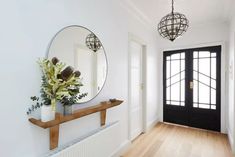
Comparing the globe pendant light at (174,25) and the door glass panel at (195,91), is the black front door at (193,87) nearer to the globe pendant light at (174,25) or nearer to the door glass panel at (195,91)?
the door glass panel at (195,91)

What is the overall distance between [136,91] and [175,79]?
1549 mm

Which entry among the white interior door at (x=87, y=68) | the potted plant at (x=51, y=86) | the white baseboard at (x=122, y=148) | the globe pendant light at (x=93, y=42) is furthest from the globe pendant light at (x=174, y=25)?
the white baseboard at (x=122, y=148)

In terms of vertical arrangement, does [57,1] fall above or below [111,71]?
above

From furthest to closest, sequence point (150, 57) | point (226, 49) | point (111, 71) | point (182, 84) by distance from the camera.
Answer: point (182, 84)
point (150, 57)
point (226, 49)
point (111, 71)

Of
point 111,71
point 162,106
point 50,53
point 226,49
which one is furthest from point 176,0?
point 162,106

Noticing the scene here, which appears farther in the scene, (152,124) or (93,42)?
(152,124)

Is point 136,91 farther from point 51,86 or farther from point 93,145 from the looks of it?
point 51,86

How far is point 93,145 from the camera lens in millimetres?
1761

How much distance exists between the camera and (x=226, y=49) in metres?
3.53

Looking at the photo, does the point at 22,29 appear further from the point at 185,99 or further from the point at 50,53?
the point at 185,99

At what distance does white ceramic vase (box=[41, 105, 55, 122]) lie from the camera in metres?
1.27

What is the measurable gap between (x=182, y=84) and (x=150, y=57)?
4.06ft

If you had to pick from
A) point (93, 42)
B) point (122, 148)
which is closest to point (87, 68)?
point (93, 42)

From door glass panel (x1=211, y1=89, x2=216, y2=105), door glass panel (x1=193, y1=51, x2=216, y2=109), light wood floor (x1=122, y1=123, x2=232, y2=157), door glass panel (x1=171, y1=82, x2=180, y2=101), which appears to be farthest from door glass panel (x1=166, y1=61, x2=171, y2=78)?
light wood floor (x1=122, y1=123, x2=232, y2=157)
